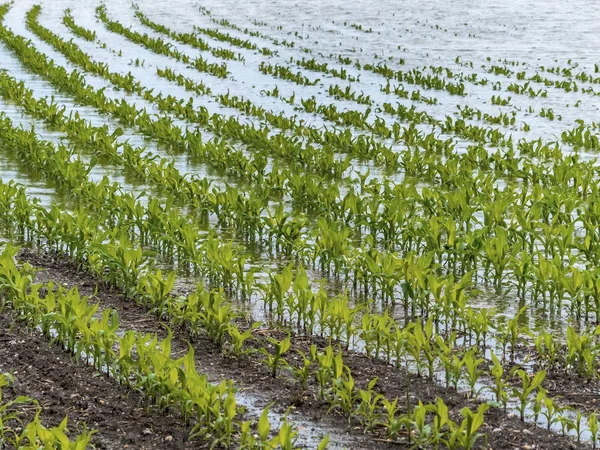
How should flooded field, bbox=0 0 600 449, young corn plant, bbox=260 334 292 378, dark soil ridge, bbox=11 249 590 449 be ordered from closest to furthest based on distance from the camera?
dark soil ridge, bbox=11 249 590 449 → flooded field, bbox=0 0 600 449 → young corn plant, bbox=260 334 292 378

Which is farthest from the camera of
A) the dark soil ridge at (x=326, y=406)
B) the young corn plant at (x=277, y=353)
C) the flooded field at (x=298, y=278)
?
the young corn plant at (x=277, y=353)

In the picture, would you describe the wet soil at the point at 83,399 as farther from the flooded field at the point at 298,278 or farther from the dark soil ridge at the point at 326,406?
the dark soil ridge at the point at 326,406

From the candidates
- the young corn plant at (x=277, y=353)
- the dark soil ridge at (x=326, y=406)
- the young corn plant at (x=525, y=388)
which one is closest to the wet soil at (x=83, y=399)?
the dark soil ridge at (x=326, y=406)

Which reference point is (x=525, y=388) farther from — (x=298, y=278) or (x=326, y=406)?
(x=298, y=278)

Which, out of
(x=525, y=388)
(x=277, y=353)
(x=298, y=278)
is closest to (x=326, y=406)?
(x=277, y=353)

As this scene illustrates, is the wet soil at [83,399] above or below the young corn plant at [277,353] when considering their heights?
below

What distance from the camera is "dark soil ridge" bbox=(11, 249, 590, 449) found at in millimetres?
3740

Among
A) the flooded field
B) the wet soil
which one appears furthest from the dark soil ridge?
the wet soil

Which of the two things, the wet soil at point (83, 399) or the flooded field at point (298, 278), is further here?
the flooded field at point (298, 278)

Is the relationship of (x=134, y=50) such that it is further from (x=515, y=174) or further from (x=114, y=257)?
(x=114, y=257)

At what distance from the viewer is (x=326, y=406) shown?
407 centimetres

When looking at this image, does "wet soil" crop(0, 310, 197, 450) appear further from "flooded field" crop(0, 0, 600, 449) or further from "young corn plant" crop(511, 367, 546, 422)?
"young corn plant" crop(511, 367, 546, 422)

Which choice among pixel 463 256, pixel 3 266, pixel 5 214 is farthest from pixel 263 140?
pixel 3 266

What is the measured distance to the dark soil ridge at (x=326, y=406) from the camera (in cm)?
374
